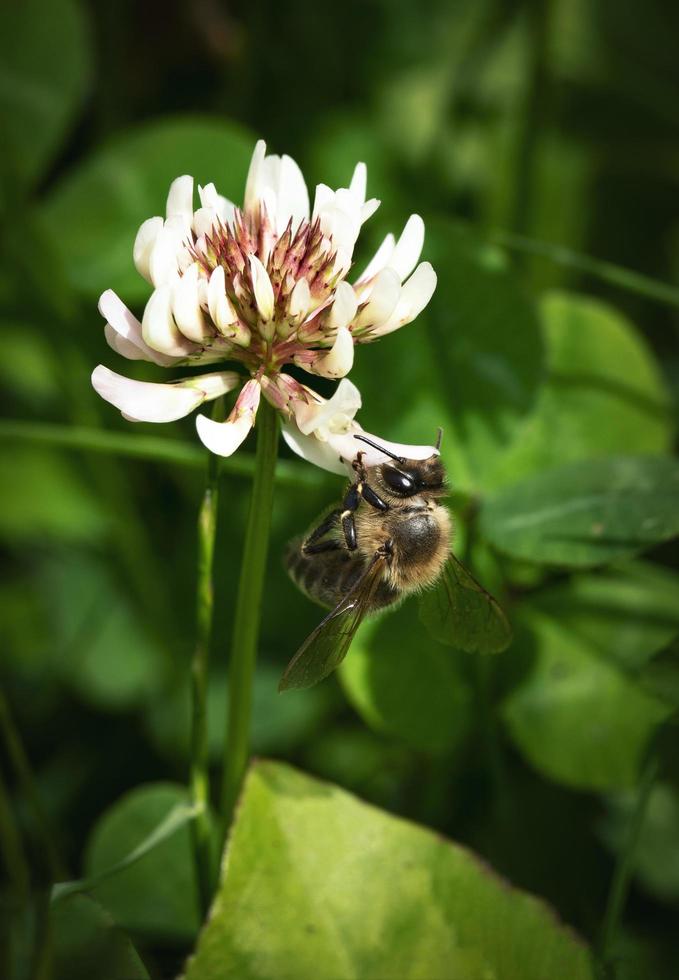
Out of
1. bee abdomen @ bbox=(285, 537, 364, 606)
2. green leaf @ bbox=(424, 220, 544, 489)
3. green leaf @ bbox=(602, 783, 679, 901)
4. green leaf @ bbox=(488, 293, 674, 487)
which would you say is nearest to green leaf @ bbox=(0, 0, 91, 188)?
green leaf @ bbox=(424, 220, 544, 489)

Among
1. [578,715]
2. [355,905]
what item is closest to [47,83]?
[578,715]

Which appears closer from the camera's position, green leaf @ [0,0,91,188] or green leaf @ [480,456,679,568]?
green leaf @ [480,456,679,568]

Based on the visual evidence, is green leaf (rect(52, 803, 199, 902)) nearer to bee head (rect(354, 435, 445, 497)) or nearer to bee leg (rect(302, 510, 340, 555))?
bee leg (rect(302, 510, 340, 555))

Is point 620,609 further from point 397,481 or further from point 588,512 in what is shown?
point 397,481

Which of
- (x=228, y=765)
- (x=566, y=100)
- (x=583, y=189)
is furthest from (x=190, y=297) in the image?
(x=566, y=100)

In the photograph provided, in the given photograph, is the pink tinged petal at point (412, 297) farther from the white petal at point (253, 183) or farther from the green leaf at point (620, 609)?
the green leaf at point (620, 609)

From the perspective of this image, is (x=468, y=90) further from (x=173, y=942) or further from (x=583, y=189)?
(x=173, y=942)
